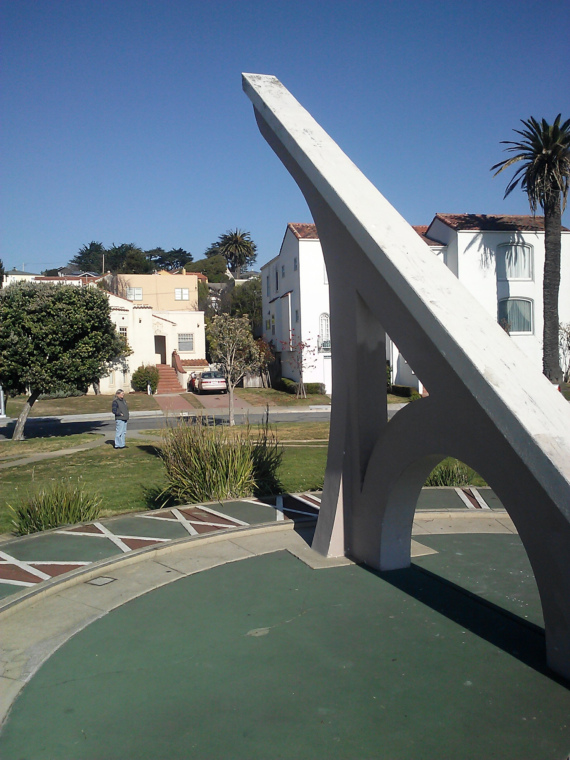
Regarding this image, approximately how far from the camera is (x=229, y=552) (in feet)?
26.0

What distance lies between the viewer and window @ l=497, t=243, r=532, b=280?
3409 cm

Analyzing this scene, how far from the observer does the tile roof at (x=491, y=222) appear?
111 feet

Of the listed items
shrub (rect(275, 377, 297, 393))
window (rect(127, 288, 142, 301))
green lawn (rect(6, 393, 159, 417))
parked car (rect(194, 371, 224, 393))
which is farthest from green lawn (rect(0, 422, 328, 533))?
window (rect(127, 288, 142, 301))

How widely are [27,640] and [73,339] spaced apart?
52.3 feet

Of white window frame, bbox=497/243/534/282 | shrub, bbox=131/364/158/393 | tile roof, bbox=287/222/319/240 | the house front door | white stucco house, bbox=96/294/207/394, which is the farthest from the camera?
the house front door

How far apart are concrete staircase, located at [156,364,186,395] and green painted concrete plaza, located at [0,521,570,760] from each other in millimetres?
34089

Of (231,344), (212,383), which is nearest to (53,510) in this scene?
(231,344)

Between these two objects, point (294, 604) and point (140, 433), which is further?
point (140, 433)

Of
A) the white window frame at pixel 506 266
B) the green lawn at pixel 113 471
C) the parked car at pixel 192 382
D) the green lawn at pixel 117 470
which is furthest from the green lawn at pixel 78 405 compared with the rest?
the white window frame at pixel 506 266

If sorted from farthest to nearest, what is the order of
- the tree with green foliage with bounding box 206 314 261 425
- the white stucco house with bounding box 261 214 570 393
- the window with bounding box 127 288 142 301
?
the window with bounding box 127 288 142 301
the white stucco house with bounding box 261 214 570 393
the tree with green foliage with bounding box 206 314 261 425

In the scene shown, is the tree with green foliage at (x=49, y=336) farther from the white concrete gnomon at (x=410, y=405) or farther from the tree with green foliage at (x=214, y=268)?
the tree with green foliage at (x=214, y=268)

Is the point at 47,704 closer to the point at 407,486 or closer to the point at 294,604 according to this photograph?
the point at 294,604

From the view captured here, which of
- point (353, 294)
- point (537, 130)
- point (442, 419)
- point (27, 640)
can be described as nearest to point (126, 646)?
point (27, 640)

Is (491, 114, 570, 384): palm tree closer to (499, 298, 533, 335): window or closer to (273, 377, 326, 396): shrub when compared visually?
(499, 298, 533, 335): window
